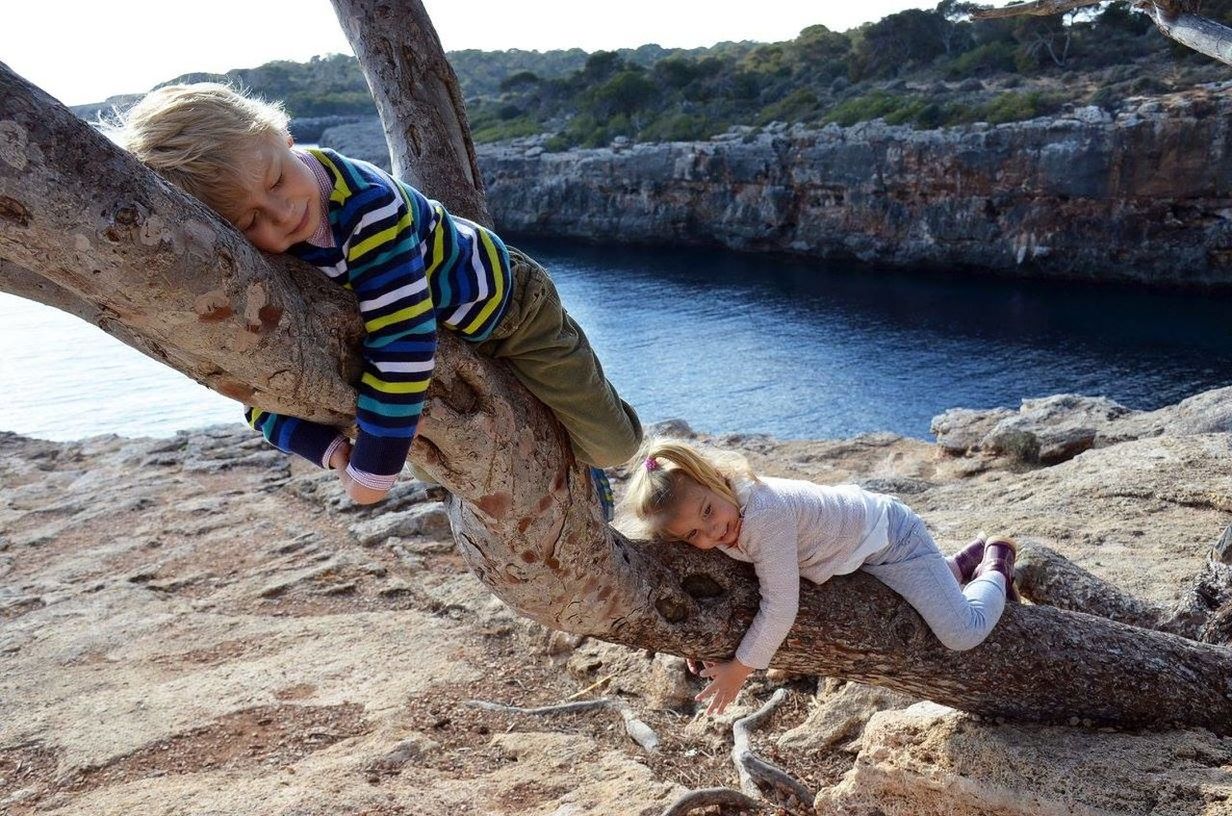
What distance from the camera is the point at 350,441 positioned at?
2787 mm

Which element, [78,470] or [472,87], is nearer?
[78,470]

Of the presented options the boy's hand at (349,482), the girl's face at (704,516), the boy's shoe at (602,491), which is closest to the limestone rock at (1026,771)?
the girl's face at (704,516)

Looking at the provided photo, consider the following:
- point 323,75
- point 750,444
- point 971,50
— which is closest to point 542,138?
point 971,50

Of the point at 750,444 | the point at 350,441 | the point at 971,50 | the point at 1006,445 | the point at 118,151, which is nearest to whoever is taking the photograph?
the point at 118,151

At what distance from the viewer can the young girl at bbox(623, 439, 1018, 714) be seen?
3.41m

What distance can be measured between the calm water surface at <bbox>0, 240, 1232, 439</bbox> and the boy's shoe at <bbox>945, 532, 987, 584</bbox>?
54.8 feet

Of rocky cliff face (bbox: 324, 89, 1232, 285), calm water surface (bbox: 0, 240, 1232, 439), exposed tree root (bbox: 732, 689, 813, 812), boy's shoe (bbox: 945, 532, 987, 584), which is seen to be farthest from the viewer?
rocky cliff face (bbox: 324, 89, 1232, 285)

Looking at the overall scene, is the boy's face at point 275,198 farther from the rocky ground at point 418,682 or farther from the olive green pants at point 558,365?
the rocky ground at point 418,682

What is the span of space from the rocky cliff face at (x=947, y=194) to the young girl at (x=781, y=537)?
1213 inches

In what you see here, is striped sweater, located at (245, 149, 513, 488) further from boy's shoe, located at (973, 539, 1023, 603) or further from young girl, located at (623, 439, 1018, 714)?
boy's shoe, located at (973, 539, 1023, 603)

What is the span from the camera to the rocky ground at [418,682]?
12.5 ft

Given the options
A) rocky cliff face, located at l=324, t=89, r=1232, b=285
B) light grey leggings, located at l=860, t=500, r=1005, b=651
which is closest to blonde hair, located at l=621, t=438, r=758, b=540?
light grey leggings, located at l=860, t=500, r=1005, b=651

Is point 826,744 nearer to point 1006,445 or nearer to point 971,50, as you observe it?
point 1006,445

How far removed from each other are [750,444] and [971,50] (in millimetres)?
37889
